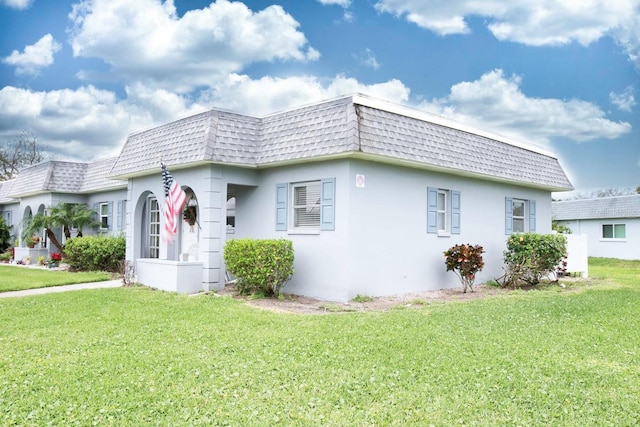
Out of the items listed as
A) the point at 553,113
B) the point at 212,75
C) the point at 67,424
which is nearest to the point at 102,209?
the point at 212,75

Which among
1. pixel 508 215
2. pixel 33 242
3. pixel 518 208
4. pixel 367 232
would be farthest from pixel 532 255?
pixel 33 242

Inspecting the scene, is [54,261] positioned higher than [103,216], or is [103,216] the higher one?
[103,216]

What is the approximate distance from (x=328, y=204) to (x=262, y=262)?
1.80 m

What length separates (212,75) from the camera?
557 inches

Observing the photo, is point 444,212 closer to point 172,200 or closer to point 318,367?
point 172,200

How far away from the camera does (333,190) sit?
11281 mm

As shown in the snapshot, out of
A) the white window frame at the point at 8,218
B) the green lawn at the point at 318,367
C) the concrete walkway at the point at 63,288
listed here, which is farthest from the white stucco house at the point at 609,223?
the white window frame at the point at 8,218

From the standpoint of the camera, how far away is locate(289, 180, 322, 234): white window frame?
11.9 metres

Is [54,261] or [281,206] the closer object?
[281,206]

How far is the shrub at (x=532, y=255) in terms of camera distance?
1409cm

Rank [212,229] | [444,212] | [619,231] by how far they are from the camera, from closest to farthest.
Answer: [212,229] < [444,212] < [619,231]

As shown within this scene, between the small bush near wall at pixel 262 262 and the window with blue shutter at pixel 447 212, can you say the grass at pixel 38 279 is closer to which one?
the small bush near wall at pixel 262 262

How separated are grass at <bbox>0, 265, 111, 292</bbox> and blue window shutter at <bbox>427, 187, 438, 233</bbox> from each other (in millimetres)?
9067

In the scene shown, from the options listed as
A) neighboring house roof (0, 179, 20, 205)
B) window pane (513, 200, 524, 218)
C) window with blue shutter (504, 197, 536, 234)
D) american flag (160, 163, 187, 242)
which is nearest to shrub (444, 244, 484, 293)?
window with blue shutter (504, 197, 536, 234)
